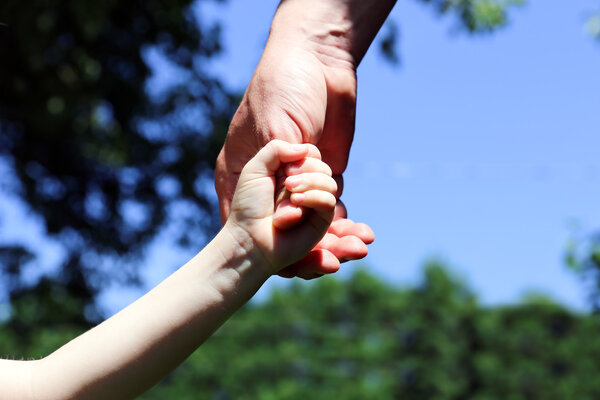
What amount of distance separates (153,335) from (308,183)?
0.43 meters

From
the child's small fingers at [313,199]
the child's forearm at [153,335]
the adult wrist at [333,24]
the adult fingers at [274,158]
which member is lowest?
the child's forearm at [153,335]

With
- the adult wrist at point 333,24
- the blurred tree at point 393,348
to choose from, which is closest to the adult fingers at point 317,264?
the adult wrist at point 333,24

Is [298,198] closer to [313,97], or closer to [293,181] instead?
[293,181]

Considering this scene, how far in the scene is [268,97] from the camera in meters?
1.68

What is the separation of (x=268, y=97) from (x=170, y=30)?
5.96 meters

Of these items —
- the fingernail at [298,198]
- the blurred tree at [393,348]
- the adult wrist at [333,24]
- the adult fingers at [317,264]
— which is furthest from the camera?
the blurred tree at [393,348]

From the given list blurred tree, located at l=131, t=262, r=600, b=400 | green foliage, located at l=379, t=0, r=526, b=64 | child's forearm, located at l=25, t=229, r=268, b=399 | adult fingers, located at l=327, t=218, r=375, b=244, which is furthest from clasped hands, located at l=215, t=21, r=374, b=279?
blurred tree, located at l=131, t=262, r=600, b=400

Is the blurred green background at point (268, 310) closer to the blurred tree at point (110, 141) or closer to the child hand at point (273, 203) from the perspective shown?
the blurred tree at point (110, 141)

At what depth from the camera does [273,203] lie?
1423 mm

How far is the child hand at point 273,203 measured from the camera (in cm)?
138

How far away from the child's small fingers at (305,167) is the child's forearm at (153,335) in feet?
0.60

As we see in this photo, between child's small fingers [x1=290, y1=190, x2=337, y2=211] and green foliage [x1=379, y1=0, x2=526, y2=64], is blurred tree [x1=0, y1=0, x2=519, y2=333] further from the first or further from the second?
child's small fingers [x1=290, y1=190, x2=337, y2=211]

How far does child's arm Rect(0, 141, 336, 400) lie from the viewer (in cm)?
137

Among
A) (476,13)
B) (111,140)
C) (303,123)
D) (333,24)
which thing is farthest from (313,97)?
(111,140)
